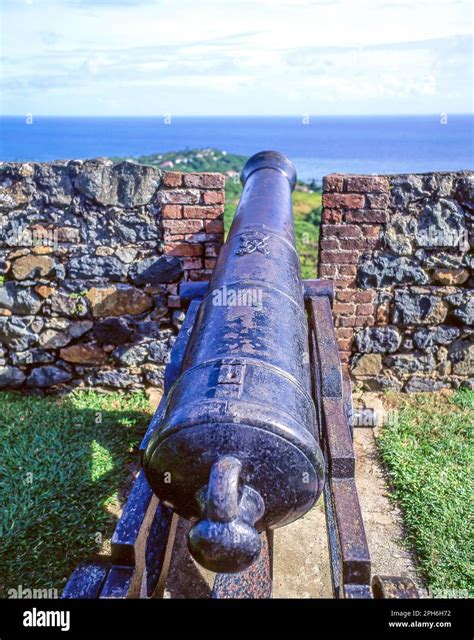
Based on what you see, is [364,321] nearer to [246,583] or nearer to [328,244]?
[328,244]

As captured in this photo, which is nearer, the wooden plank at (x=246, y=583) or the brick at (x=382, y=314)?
the wooden plank at (x=246, y=583)

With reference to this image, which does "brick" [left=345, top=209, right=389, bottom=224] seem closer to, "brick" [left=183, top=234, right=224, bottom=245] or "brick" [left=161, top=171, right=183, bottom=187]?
"brick" [left=183, top=234, right=224, bottom=245]

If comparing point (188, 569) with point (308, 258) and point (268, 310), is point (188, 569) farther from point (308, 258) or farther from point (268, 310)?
point (308, 258)

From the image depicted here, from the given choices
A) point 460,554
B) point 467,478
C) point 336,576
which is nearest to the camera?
point 336,576

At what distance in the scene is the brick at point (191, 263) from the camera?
4484 mm

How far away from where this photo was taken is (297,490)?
181 centimetres

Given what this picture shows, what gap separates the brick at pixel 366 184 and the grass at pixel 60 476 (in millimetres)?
2210

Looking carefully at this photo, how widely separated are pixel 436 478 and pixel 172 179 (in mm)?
2622

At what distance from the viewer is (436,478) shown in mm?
3672

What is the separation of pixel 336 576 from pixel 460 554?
3.86ft

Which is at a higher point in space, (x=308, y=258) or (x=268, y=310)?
(x=268, y=310)

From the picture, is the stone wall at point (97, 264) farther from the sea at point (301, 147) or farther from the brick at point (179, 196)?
the sea at point (301, 147)

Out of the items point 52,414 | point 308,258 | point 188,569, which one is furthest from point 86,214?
point 308,258

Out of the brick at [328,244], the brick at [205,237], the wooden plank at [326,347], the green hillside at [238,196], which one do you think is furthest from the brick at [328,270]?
the green hillside at [238,196]
